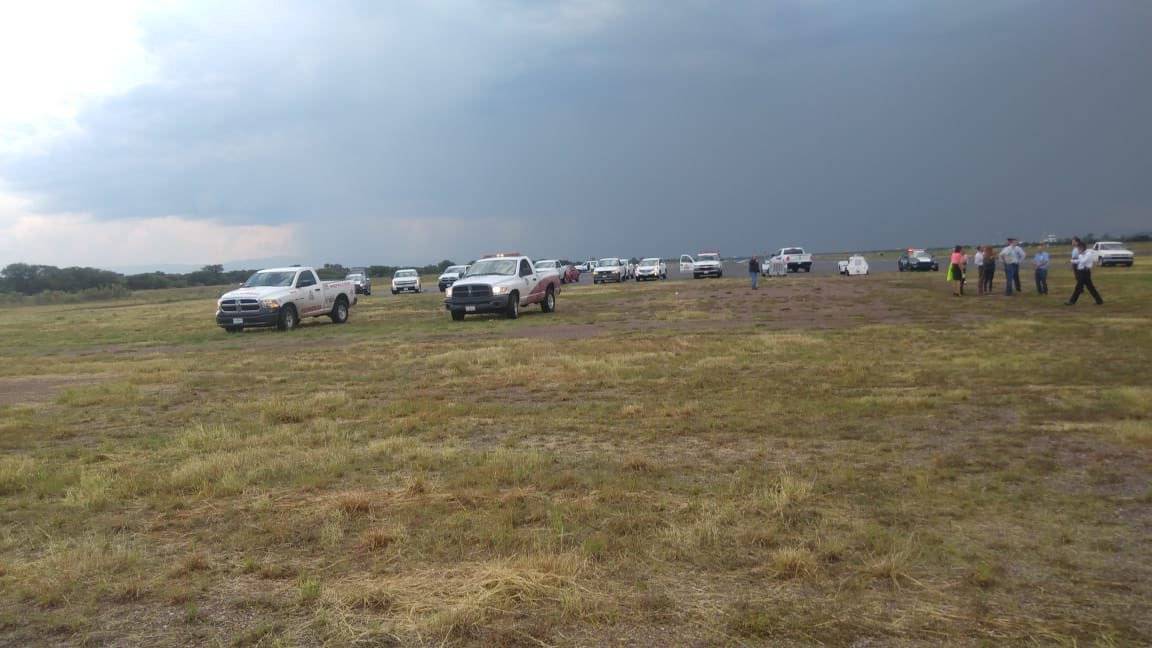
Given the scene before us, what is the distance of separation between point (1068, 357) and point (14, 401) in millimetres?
16069

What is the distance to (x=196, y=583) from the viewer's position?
4492 mm

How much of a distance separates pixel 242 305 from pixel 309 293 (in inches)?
91.3

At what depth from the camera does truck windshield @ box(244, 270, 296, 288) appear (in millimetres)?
23750

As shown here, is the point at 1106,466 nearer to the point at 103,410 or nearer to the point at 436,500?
the point at 436,500

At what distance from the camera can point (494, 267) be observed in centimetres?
2534

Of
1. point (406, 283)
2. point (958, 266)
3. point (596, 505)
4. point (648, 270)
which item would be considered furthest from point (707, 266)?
point (596, 505)

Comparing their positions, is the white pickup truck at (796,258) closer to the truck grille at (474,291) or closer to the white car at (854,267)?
the white car at (854,267)

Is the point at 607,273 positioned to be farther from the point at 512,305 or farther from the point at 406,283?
the point at 512,305

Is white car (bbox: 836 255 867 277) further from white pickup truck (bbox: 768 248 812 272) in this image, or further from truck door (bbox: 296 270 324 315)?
truck door (bbox: 296 270 324 315)

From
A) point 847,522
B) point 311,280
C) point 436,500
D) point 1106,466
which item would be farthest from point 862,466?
point 311,280

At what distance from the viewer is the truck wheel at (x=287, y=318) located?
75.1 ft

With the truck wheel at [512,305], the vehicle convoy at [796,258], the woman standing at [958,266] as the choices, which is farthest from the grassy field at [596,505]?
the vehicle convoy at [796,258]

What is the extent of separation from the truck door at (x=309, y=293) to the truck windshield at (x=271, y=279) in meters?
0.30

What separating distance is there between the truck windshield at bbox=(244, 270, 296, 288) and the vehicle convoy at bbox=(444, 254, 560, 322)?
4.75m
